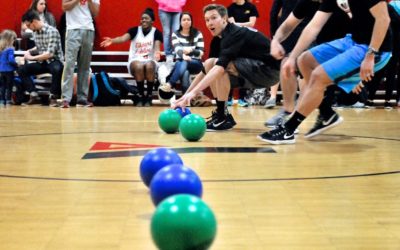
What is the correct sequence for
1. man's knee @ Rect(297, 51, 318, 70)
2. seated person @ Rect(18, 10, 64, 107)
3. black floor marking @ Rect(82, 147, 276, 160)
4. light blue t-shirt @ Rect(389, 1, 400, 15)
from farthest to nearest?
1. seated person @ Rect(18, 10, 64, 107)
2. light blue t-shirt @ Rect(389, 1, 400, 15)
3. man's knee @ Rect(297, 51, 318, 70)
4. black floor marking @ Rect(82, 147, 276, 160)

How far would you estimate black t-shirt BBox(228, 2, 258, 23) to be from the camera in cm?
1466

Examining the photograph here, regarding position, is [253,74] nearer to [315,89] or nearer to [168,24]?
[315,89]

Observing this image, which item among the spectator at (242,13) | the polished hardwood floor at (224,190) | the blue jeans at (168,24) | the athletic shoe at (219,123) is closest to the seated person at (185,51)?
the blue jeans at (168,24)

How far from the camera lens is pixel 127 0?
1592 cm

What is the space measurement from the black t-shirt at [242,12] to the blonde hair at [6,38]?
4568 mm

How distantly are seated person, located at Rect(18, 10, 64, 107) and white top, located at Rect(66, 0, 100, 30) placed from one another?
3.66 feet

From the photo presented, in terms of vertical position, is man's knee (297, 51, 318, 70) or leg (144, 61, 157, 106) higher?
man's knee (297, 51, 318, 70)

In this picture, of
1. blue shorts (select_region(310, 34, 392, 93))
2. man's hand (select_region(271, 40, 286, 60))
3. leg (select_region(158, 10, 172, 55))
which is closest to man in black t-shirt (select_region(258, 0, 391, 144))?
blue shorts (select_region(310, 34, 392, 93))

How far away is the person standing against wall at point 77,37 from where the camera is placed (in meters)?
13.1

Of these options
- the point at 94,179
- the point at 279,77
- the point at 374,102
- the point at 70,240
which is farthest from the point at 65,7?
the point at 70,240

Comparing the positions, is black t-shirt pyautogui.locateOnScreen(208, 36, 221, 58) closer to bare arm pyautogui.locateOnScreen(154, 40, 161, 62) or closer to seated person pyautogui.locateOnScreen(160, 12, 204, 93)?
seated person pyautogui.locateOnScreen(160, 12, 204, 93)

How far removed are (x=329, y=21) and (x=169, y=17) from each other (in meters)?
7.49

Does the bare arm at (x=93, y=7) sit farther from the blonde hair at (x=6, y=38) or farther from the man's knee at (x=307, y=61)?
the man's knee at (x=307, y=61)

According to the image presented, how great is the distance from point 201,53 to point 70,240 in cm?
1149
